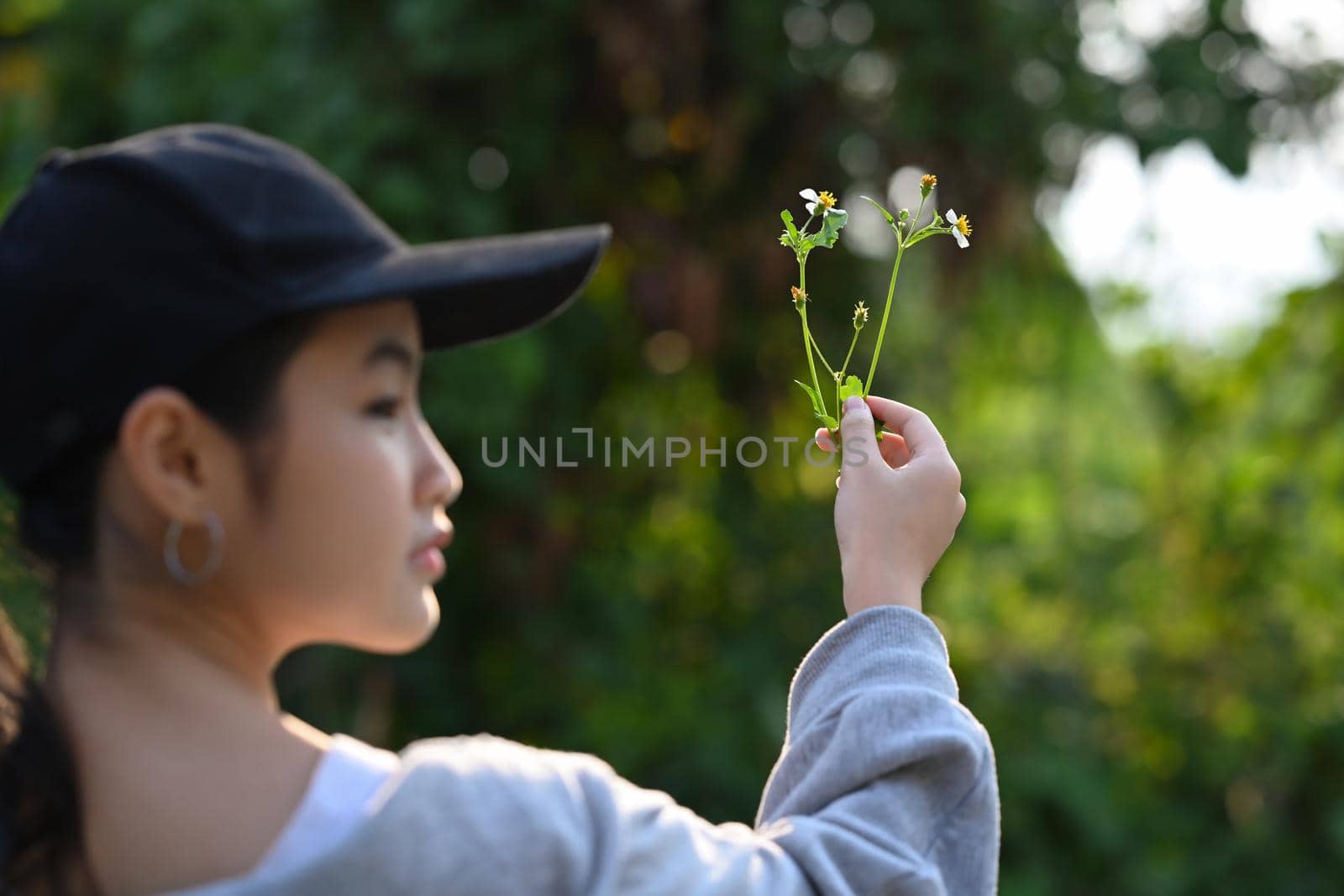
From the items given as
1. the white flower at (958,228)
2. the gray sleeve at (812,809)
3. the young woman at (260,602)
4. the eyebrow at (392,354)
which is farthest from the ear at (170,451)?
the white flower at (958,228)

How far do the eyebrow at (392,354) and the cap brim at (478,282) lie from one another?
32mm

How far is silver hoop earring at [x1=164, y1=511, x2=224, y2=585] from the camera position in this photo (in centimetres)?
85

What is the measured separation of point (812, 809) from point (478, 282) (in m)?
0.40

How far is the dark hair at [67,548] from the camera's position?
83cm

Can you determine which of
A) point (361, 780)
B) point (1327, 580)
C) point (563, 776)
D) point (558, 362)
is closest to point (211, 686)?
point (361, 780)

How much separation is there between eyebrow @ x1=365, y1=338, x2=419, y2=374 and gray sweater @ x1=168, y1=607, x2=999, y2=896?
24 cm

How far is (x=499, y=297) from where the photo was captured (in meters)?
0.97

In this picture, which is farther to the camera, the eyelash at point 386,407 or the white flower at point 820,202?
the white flower at point 820,202

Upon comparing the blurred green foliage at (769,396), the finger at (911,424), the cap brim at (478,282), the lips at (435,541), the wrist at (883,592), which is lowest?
the blurred green foliage at (769,396)

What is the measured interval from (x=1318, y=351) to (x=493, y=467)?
7.42ft

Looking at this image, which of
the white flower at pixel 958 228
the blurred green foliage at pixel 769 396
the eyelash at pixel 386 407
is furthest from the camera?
the blurred green foliage at pixel 769 396

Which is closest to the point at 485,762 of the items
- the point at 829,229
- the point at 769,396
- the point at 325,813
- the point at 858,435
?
the point at 325,813

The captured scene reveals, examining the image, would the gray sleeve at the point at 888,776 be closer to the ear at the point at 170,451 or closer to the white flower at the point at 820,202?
the white flower at the point at 820,202

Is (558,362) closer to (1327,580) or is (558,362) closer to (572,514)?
(572,514)
